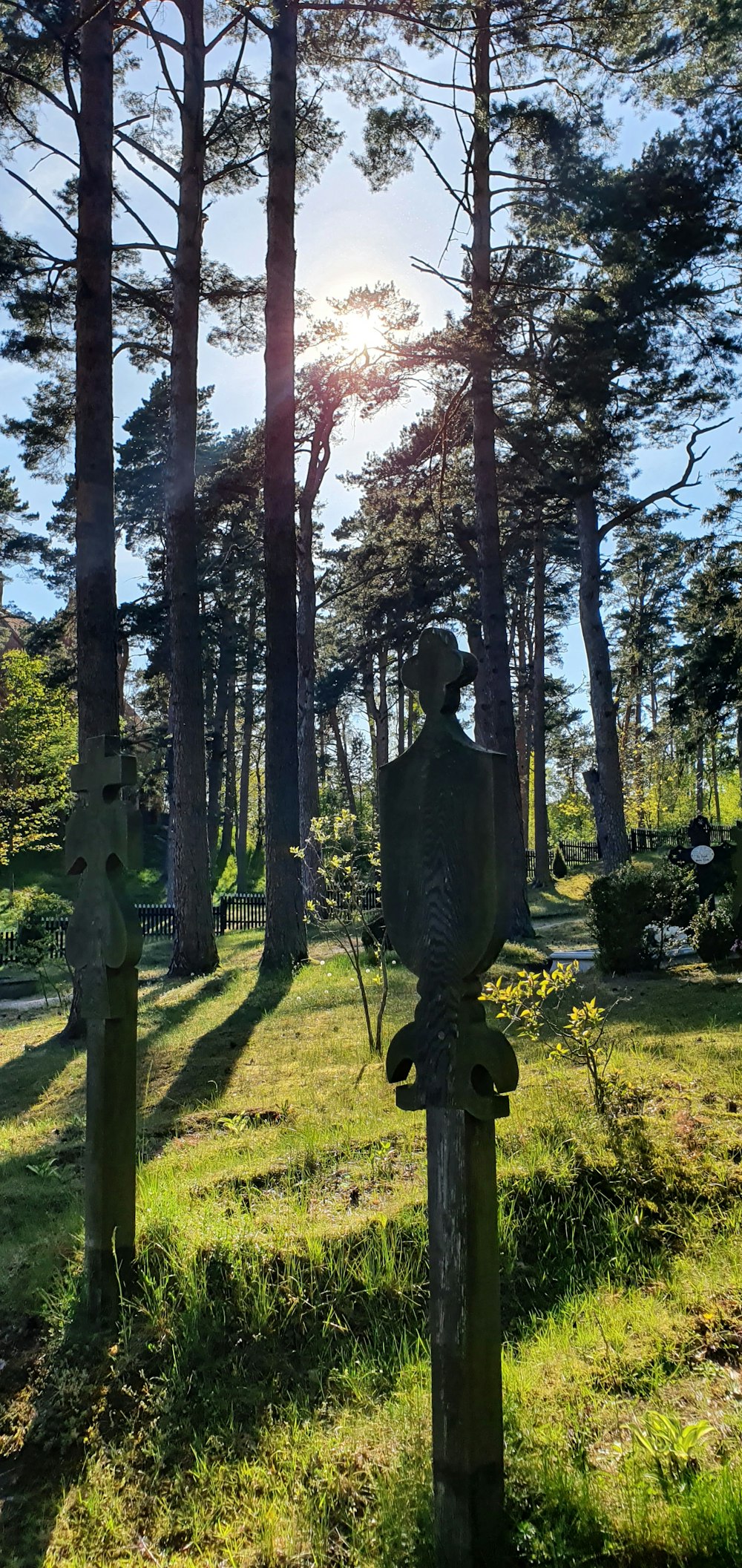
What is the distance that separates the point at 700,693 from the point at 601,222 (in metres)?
11.0

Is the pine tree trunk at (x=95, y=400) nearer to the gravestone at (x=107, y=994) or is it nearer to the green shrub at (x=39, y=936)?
the green shrub at (x=39, y=936)

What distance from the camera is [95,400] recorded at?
919 centimetres

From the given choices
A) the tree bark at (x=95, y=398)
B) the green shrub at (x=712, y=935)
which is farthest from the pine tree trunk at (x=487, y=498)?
the tree bark at (x=95, y=398)

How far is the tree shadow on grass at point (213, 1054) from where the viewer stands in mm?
6430

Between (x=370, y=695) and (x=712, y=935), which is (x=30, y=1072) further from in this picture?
(x=370, y=695)

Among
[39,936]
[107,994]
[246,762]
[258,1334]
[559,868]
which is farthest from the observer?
[246,762]

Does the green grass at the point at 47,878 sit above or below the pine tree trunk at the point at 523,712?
below

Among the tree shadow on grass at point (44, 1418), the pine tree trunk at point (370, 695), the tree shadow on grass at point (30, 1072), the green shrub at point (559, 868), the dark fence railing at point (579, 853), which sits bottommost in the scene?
the tree shadow on grass at point (44, 1418)

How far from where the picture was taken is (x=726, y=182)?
12.2 metres

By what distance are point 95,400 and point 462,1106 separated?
890cm

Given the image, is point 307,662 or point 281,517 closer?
point 281,517

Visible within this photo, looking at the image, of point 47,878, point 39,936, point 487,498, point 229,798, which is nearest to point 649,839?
point 229,798

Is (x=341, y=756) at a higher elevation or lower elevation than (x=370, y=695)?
lower

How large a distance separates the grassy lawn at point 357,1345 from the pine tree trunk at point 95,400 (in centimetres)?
488
